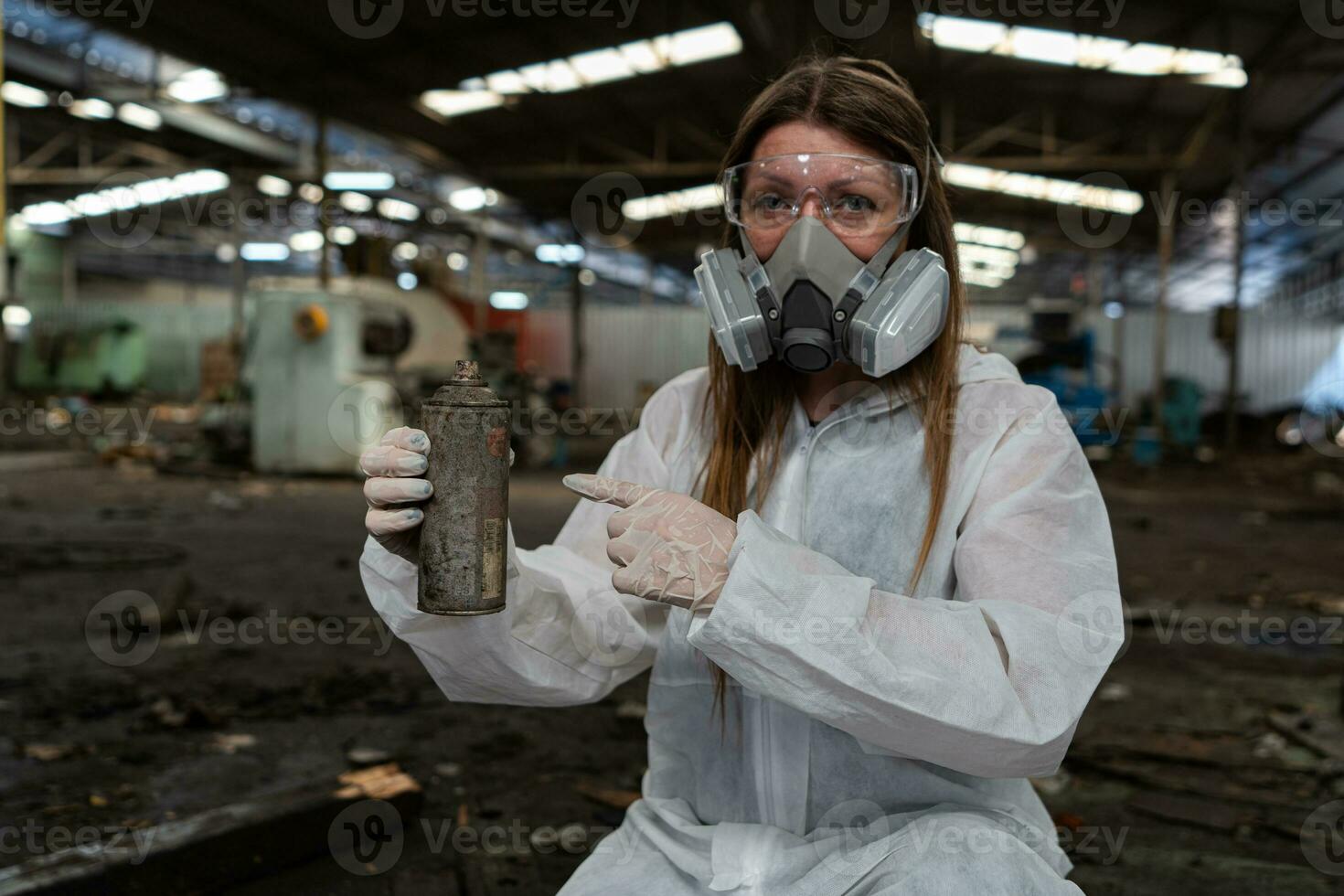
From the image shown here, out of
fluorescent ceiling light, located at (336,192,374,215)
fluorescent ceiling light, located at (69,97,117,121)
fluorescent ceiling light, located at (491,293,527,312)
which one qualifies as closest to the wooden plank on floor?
fluorescent ceiling light, located at (69,97,117,121)

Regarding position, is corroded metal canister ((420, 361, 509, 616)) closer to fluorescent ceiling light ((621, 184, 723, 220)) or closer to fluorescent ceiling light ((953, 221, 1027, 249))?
fluorescent ceiling light ((621, 184, 723, 220))

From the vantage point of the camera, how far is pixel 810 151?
1.49 meters

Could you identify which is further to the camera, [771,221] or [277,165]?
[277,165]

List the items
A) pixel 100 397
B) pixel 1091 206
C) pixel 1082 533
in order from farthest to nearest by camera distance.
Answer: pixel 100 397 → pixel 1091 206 → pixel 1082 533

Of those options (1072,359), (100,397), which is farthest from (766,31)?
(100,397)

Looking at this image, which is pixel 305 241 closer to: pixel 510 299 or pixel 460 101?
pixel 510 299

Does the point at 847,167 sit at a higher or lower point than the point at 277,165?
lower

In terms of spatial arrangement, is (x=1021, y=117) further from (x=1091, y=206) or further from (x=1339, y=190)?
(x=1339, y=190)

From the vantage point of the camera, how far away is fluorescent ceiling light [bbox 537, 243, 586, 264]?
1667 cm

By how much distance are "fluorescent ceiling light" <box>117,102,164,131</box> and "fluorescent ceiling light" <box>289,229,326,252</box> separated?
26.0 ft

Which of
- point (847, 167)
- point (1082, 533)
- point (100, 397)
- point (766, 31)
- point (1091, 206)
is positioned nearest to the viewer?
point (1082, 533)

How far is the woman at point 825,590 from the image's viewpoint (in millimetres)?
1143

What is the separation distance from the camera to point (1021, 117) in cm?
1216

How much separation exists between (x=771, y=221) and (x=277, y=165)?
14348 mm
